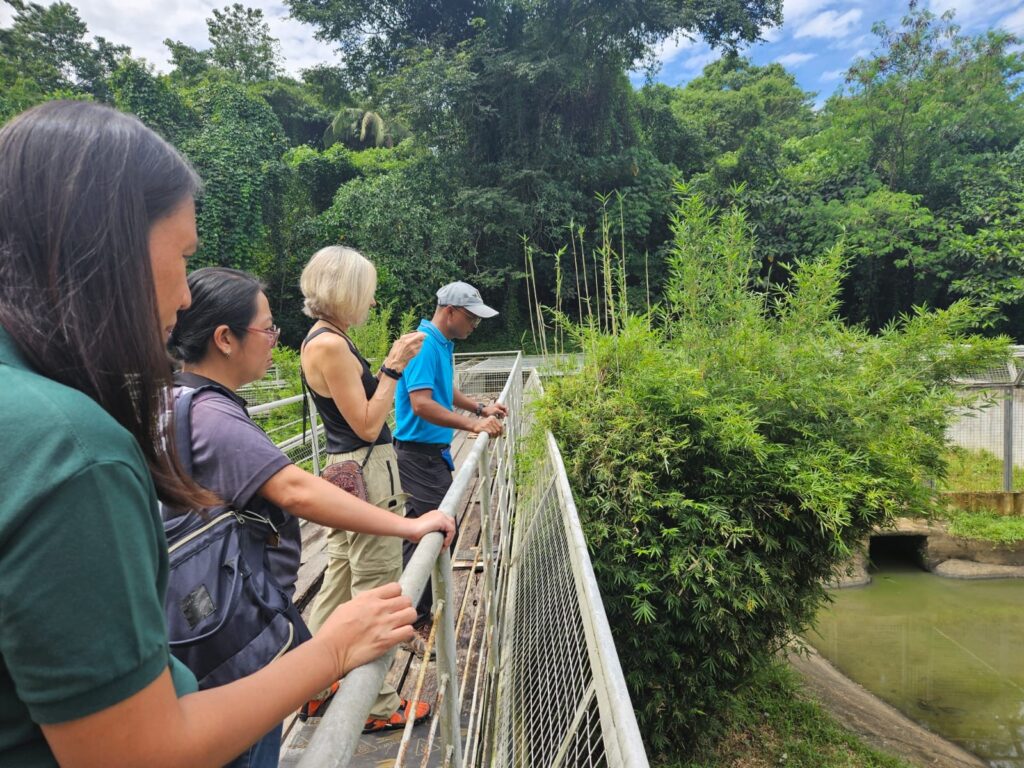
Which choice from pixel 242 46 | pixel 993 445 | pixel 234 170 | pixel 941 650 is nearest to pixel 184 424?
pixel 941 650

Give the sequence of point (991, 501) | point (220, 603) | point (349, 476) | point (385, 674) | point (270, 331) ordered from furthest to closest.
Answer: point (991, 501)
point (349, 476)
point (270, 331)
point (220, 603)
point (385, 674)

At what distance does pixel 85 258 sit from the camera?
581mm

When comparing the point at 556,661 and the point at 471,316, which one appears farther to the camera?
the point at 471,316

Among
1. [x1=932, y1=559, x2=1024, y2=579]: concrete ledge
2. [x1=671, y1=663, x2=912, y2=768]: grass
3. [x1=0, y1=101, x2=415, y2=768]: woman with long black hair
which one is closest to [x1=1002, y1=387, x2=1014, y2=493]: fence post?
[x1=932, y1=559, x2=1024, y2=579]: concrete ledge

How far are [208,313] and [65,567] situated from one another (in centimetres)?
100

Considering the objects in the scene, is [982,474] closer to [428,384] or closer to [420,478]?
[420,478]

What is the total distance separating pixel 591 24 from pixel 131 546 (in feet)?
62.9

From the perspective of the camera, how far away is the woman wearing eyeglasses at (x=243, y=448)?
1111mm

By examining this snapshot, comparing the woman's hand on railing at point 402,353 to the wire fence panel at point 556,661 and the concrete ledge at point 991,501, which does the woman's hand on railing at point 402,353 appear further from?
the concrete ledge at point 991,501

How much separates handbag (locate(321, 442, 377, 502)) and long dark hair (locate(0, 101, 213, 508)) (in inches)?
53.1

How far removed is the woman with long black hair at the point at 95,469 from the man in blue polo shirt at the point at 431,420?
1808 mm

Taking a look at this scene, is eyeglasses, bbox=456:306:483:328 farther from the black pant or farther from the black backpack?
the black backpack

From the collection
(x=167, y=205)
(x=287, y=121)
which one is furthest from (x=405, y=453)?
(x=287, y=121)

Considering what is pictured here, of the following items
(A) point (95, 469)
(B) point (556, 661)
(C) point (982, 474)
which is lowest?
(C) point (982, 474)
